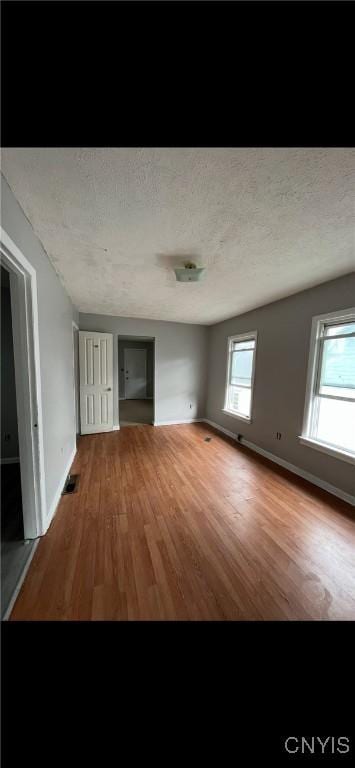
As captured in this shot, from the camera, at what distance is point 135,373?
7859mm

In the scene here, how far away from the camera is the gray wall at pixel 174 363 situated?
4.52m

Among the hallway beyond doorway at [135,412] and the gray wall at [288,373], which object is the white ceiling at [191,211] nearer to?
the gray wall at [288,373]

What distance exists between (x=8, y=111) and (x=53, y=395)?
1.83 metres

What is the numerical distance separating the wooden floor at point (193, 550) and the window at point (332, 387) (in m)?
0.59

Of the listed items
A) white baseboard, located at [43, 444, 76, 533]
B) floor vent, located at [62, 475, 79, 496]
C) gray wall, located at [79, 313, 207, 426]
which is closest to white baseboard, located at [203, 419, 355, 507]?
gray wall, located at [79, 313, 207, 426]

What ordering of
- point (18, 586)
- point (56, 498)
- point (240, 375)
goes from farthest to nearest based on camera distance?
point (240, 375) → point (56, 498) → point (18, 586)

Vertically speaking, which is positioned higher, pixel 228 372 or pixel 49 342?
pixel 49 342

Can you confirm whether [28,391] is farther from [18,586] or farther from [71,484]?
[71,484]

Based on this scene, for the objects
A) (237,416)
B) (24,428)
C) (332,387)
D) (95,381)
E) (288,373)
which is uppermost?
(288,373)

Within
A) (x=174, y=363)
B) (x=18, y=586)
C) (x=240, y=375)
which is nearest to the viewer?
(x=18, y=586)

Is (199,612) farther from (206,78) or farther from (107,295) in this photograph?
(107,295)

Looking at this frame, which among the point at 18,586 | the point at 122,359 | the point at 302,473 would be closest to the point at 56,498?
the point at 18,586

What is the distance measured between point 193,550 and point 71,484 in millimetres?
1552
